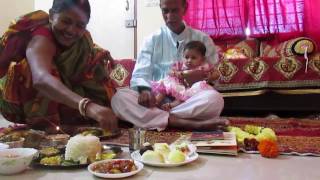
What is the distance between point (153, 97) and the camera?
1934mm

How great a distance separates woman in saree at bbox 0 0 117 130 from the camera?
1638 millimetres

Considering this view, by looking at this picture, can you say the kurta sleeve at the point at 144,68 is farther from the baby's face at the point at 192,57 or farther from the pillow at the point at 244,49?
the pillow at the point at 244,49

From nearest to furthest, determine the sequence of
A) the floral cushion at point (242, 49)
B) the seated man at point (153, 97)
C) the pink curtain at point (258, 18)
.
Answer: the seated man at point (153, 97) < the floral cushion at point (242, 49) < the pink curtain at point (258, 18)

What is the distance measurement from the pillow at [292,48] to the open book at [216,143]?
1.87 m

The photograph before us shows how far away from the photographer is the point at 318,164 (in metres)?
1.26

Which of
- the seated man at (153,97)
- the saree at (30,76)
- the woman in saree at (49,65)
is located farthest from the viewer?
the seated man at (153,97)

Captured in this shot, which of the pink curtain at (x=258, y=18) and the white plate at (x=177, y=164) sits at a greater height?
the pink curtain at (x=258, y=18)

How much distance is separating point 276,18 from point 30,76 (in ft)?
8.83

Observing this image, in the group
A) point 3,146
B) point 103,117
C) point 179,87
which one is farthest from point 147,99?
point 3,146

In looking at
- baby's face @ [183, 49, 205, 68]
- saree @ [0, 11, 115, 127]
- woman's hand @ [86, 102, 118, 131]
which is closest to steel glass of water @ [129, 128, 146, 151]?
woman's hand @ [86, 102, 118, 131]

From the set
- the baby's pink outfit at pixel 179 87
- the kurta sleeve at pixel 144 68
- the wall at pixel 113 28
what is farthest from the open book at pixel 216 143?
the wall at pixel 113 28

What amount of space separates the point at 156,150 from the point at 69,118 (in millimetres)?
882

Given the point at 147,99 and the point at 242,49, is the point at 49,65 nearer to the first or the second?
the point at 147,99

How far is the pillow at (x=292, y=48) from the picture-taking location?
3.05 metres
